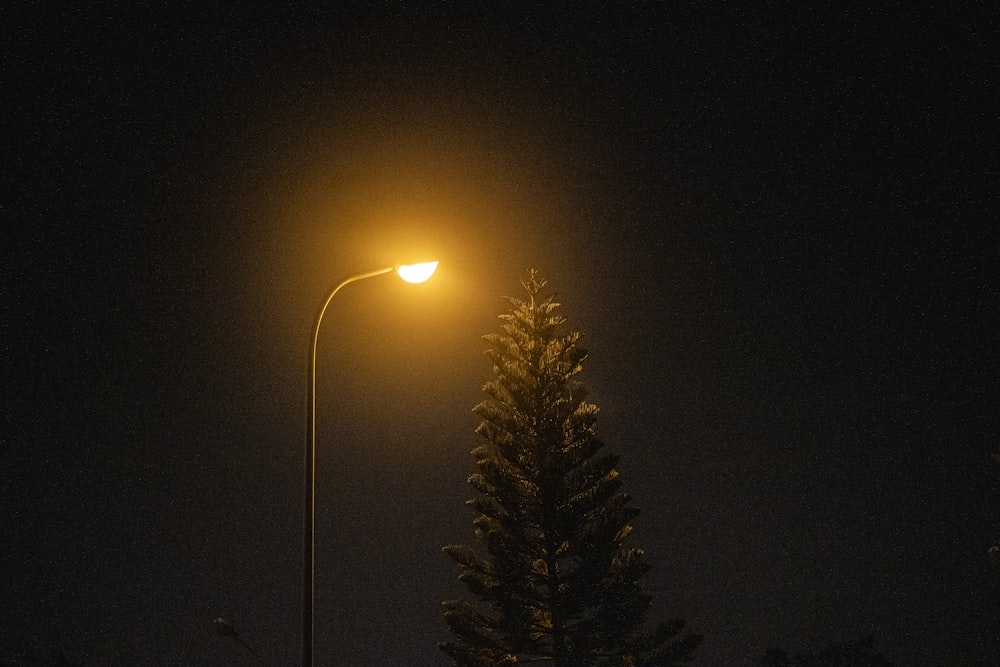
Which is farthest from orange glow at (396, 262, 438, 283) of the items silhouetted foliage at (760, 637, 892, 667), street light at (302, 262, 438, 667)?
silhouetted foliage at (760, 637, 892, 667)

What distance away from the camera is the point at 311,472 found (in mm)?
12156

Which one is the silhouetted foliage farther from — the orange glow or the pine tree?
the orange glow

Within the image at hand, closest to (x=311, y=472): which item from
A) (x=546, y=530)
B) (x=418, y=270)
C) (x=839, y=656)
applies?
(x=418, y=270)

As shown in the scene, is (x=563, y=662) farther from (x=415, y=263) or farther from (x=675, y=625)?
(x=415, y=263)

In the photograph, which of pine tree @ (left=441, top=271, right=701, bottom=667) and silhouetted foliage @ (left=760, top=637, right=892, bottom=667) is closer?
pine tree @ (left=441, top=271, right=701, bottom=667)

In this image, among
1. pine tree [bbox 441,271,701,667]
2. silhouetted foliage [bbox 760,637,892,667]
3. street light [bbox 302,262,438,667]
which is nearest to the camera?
street light [bbox 302,262,438,667]

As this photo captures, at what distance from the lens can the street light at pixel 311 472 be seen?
448 inches

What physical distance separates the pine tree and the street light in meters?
13.9

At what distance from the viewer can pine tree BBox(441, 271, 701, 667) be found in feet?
81.9

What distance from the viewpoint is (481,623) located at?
25469 millimetres

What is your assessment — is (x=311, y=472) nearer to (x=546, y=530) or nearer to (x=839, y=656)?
(x=546, y=530)

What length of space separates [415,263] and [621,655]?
16263 mm

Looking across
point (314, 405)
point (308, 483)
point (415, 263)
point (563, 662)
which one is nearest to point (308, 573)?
point (308, 483)

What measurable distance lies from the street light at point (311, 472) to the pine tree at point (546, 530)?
1386 cm
